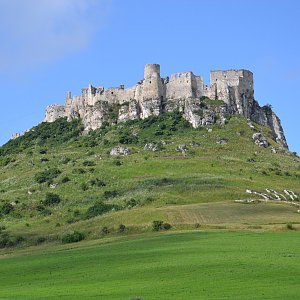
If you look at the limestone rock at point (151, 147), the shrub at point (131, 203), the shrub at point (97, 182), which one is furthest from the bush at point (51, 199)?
the limestone rock at point (151, 147)

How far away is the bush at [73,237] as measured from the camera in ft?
293

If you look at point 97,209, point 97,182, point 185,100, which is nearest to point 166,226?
point 97,209

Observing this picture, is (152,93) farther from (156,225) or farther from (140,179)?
(156,225)

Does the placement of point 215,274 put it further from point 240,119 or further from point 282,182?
point 240,119

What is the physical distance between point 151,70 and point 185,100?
9.62 m

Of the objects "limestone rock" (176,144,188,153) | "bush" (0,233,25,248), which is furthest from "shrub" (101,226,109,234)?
"limestone rock" (176,144,188,153)

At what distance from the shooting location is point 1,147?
182000 mm

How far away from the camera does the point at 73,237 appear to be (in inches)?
3541

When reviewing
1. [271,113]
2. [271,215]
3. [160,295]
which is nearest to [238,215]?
[271,215]

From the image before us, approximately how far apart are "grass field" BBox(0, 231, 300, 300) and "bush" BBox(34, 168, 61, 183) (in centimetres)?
5531

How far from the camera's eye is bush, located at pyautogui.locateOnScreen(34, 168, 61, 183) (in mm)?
135225

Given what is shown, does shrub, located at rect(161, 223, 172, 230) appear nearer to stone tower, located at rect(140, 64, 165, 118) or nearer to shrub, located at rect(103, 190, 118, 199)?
shrub, located at rect(103, 190, 118, 199)

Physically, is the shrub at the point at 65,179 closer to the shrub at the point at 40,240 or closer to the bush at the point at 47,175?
the bush at the point at 47,175

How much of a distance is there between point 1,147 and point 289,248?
126m
